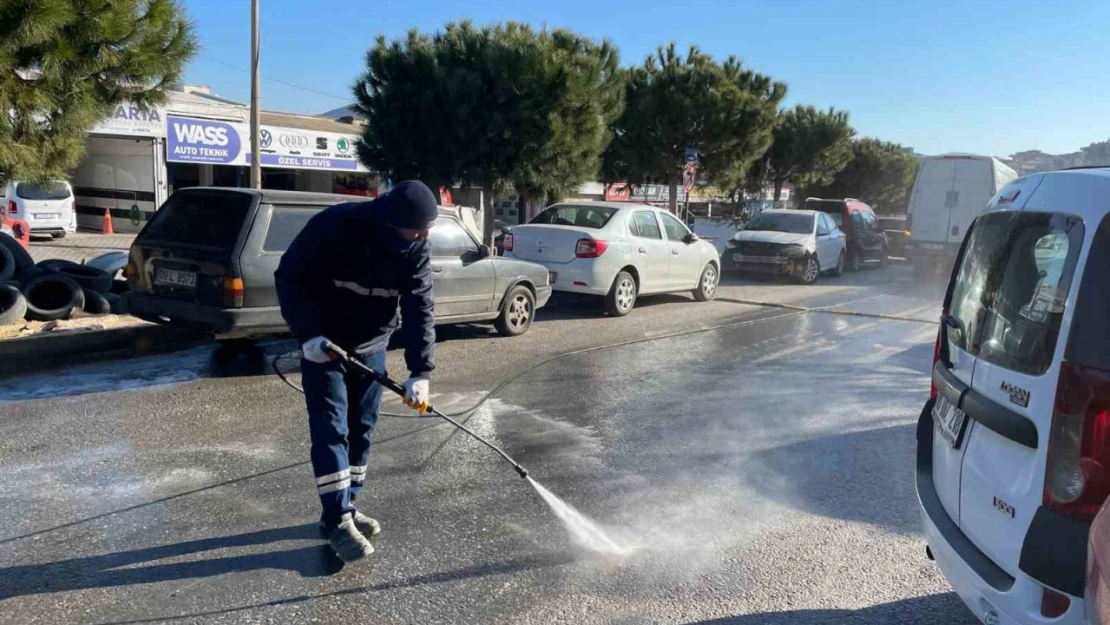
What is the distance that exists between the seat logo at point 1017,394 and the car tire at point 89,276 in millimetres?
9744

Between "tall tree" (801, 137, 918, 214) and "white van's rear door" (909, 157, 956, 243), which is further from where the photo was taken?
"tall tree" (801, 137, 918, 214)

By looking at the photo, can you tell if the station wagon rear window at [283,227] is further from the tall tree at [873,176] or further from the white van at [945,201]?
the tall tree at [873,176]

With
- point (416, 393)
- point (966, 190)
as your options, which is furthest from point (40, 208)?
point (966, 190)

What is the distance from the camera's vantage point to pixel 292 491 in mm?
4914

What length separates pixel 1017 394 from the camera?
2846 millimetres

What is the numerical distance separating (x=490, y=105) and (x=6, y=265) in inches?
297

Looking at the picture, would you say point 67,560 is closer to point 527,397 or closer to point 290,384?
point 290,384

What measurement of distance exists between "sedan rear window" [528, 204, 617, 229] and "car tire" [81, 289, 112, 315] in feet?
18.7

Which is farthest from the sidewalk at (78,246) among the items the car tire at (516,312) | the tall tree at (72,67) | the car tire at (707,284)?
the car tire at (707,284)

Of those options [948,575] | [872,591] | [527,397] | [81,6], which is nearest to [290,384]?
[527,397]

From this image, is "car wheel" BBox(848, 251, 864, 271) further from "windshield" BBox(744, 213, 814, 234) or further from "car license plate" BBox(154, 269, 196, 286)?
"car license plate" BBox(154, 269, 196, 286)

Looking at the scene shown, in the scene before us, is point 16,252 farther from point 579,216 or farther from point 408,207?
point 408,207

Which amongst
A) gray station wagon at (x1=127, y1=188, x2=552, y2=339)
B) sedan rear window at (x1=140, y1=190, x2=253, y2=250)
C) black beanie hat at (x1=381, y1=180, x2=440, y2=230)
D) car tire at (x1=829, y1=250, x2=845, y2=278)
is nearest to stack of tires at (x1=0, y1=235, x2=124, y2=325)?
gray station wagon at (x1=127, y1=188, x2=552, y2=339)

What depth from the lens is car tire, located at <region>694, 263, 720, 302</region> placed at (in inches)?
560
